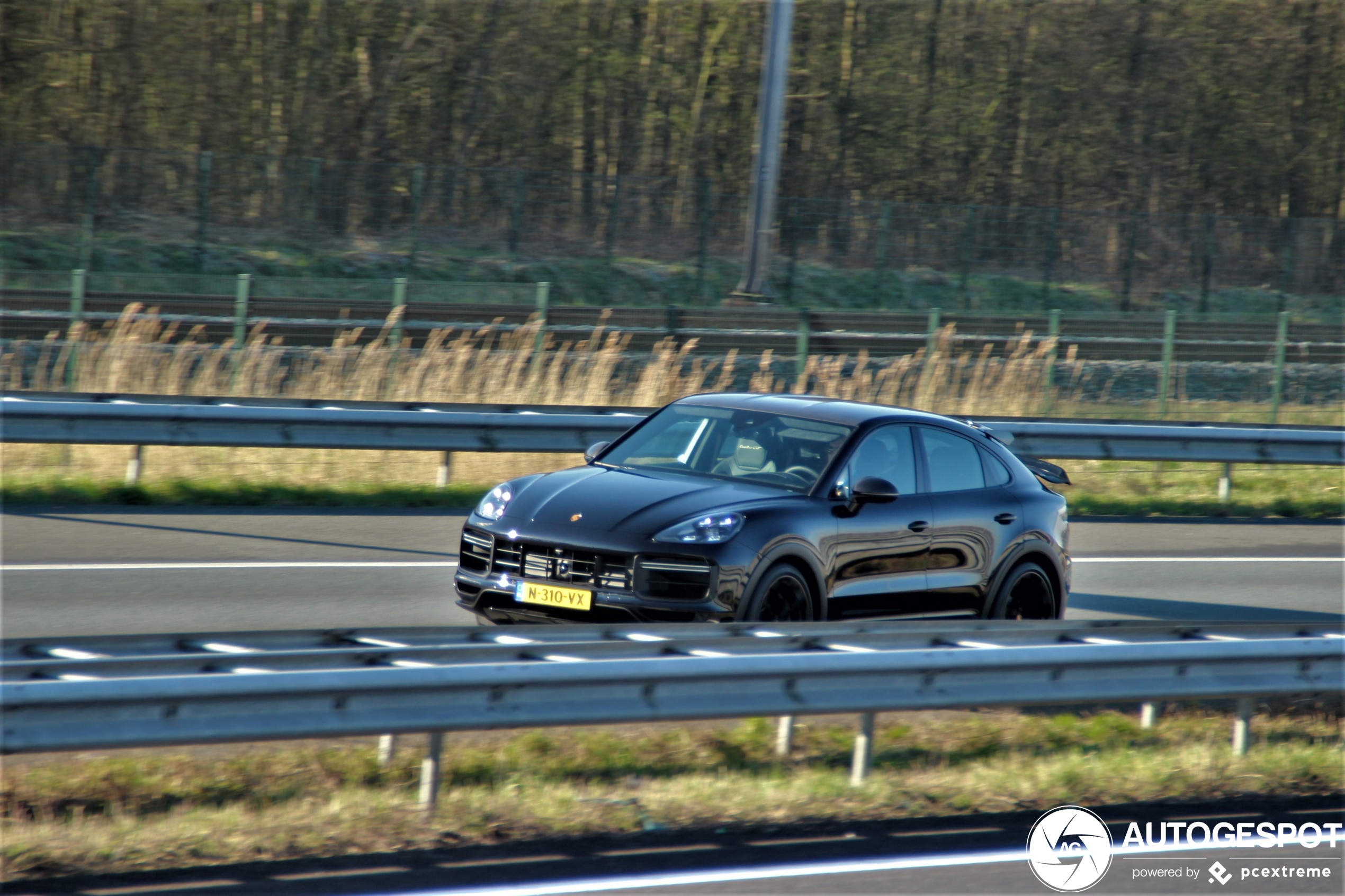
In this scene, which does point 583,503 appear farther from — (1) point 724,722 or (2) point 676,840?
(2) point 676,840

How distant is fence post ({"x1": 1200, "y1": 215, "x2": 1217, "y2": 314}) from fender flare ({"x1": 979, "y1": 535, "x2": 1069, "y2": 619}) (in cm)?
2945

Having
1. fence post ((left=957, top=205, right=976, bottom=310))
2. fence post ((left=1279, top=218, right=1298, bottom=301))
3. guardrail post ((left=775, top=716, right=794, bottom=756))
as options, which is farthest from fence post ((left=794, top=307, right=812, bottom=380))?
fence post ((left=1279, top=218, right=1298, bottom=301))

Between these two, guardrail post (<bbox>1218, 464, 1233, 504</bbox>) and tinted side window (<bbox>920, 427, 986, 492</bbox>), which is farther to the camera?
guardrail post (<bbox>1218, 464, 1233, 504</bbox>)

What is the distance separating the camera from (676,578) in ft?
24.3

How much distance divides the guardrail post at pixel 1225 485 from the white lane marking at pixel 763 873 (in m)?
10.9

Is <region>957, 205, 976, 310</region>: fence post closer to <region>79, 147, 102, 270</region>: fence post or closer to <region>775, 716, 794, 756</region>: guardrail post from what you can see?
<region>79, 147, 102, 270</region>: fence post

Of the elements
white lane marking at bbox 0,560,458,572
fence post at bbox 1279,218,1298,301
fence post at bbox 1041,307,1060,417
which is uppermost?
fence post at bbox 1279,218,1298,301

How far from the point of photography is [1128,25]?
46219 millimetres

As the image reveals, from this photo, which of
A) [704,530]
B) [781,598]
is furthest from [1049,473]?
[704,530]

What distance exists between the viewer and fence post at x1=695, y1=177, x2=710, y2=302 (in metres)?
31.2

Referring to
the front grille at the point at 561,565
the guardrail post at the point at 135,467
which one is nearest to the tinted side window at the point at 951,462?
the front grille at the point at 561,565

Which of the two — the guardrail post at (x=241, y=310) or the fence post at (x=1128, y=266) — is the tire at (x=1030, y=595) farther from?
the fence post at (x=1128, y=266)

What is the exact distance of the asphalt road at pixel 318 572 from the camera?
9.24 m

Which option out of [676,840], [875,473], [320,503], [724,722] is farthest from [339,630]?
[320,503]
